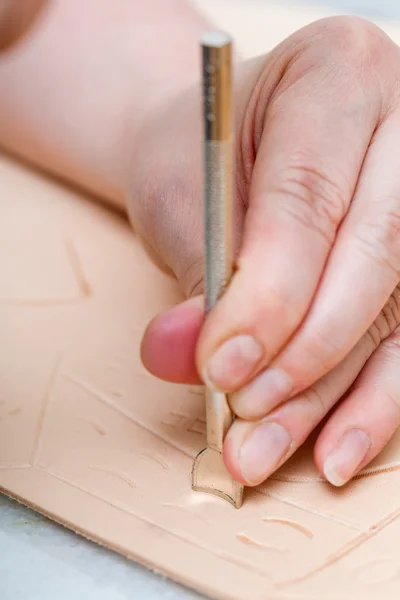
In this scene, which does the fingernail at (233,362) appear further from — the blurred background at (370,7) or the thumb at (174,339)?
the blurred background at (370,7)

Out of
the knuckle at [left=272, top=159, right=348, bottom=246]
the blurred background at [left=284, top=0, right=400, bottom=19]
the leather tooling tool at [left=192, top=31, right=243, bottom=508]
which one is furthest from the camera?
the blurred background at [left=284, top=0, right=400, bottom=19]

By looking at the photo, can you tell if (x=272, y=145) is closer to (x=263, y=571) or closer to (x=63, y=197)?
(x=263, y=571)

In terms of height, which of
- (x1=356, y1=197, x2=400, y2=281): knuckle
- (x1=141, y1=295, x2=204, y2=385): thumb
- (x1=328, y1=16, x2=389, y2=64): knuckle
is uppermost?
(x1=328, y1=16, x2=389, y2=64): knuckle

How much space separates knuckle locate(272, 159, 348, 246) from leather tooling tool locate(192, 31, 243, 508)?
0.06 m

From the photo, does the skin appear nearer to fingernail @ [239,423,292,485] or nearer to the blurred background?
fingernail @ [239,423,292,485]

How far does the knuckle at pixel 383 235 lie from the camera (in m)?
0.45

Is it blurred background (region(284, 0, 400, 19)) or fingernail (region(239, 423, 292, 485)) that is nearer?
fingernail (region(239, 423, 292, 485))

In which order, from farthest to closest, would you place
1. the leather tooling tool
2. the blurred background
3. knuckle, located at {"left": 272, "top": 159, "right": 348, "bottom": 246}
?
the blurred background < knuckle, located at {"left": 272, "top": 159, "right": 348, "bottom": 246} < the leather tooling tool

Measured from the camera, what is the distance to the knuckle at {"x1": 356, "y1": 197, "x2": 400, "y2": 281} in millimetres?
448

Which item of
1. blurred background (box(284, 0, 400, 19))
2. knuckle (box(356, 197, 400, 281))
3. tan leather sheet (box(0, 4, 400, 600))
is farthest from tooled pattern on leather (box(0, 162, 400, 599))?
blurred background (box(284, 0, 400, 19))

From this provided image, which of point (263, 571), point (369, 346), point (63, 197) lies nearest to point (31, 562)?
point (263, 571)

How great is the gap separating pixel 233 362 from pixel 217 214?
0.09m

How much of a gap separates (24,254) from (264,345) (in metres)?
0.37

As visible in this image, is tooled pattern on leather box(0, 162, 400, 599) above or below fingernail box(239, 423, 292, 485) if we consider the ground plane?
below
